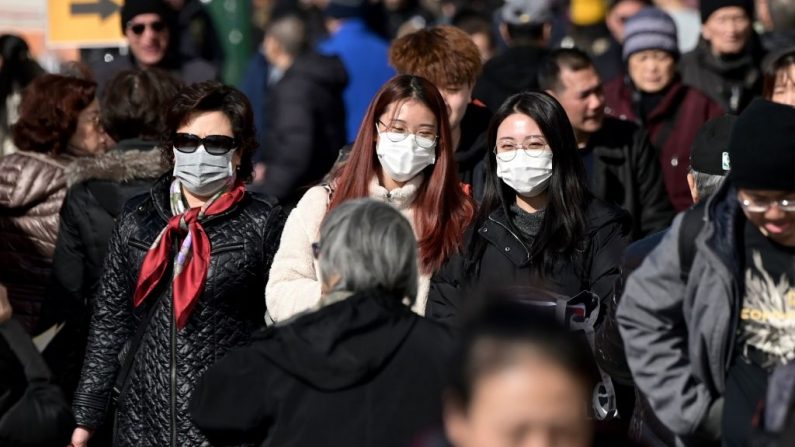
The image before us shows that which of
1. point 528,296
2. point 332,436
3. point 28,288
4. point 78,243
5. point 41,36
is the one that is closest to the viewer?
point 332,436

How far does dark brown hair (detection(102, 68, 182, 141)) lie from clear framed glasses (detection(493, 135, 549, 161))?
1961mm

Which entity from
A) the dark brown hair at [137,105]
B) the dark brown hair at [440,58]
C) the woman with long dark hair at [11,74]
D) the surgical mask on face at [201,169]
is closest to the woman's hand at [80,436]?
the surgical mask on face at [201,169]

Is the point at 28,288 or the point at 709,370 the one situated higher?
the point at 709,370

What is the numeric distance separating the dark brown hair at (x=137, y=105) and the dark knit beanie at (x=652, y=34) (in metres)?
3.30

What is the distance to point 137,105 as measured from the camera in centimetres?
745

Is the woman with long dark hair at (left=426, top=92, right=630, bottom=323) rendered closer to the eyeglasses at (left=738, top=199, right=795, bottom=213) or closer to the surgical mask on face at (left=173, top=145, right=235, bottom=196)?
the surgical mask on face at (left=173, top=145, right=235, bottom=196)

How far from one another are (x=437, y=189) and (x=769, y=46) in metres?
5.30

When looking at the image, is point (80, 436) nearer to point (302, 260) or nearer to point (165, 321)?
point (165, 321)

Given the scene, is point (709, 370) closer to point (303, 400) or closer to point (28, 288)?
point (303, 400)

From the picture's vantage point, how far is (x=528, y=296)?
520 centimetres

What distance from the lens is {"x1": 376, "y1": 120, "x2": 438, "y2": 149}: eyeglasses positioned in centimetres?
625

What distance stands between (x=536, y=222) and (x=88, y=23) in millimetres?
4623

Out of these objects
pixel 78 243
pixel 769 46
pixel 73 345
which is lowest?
pixel 73 345

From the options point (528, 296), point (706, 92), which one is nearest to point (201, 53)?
point (706, 92)
